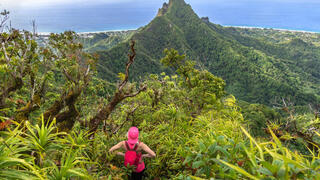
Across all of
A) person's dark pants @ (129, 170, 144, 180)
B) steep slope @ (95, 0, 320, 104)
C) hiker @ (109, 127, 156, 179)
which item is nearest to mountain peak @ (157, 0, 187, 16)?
steep slope @ (95, 0, 320, 104)

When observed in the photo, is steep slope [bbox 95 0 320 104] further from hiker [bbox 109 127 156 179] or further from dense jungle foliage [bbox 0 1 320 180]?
hiker [bbox 109 127 156 179]

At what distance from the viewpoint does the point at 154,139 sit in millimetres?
3320

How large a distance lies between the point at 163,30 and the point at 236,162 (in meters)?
121

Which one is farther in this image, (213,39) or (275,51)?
(275,51)

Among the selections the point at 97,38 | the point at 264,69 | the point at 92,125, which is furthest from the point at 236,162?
the point at 97,38

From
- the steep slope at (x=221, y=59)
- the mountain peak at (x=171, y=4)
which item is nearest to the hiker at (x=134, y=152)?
the steep slope at (x=221, y=59)

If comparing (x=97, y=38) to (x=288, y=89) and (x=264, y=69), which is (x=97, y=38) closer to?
(x=264, y=69)

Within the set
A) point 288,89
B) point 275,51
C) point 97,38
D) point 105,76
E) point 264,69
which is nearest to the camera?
point 105,76

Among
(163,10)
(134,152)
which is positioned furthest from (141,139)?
(163,10)

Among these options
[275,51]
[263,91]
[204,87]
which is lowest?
[263,91]

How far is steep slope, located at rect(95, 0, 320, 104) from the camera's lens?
244 feet

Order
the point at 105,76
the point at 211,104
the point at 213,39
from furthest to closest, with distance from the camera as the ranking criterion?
the point at 213,39
the point at 105,76
the point at 211,104

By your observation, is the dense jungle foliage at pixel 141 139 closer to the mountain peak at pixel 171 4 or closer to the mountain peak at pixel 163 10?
the mountain peak at pixel 163 10

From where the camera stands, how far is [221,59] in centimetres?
9638
